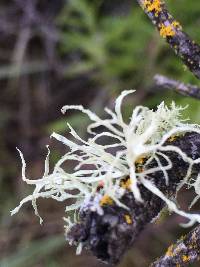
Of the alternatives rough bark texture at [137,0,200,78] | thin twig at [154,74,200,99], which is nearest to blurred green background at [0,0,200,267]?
thin twig at [154,74,200,99]

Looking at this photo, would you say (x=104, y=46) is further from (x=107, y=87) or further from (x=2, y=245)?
(x=2, y=245)

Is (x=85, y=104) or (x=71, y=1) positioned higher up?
(x=71, y=1)

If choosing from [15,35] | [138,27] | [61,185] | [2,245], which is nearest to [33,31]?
[15,35]

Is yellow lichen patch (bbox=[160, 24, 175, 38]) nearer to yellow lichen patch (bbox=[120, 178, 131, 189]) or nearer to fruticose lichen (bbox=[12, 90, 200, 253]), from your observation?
fruticose lichen (bbox=[12, 90, 200, 253])

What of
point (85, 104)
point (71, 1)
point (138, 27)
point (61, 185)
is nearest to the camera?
point (61, 185)

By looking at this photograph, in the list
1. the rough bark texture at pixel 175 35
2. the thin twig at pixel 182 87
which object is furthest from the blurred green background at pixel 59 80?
the rough bark texture at pixel 175 35

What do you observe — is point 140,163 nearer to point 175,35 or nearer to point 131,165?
point 131,165

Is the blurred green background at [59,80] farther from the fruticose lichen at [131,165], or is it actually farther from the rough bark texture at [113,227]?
the rough bark texture at [113,227]
